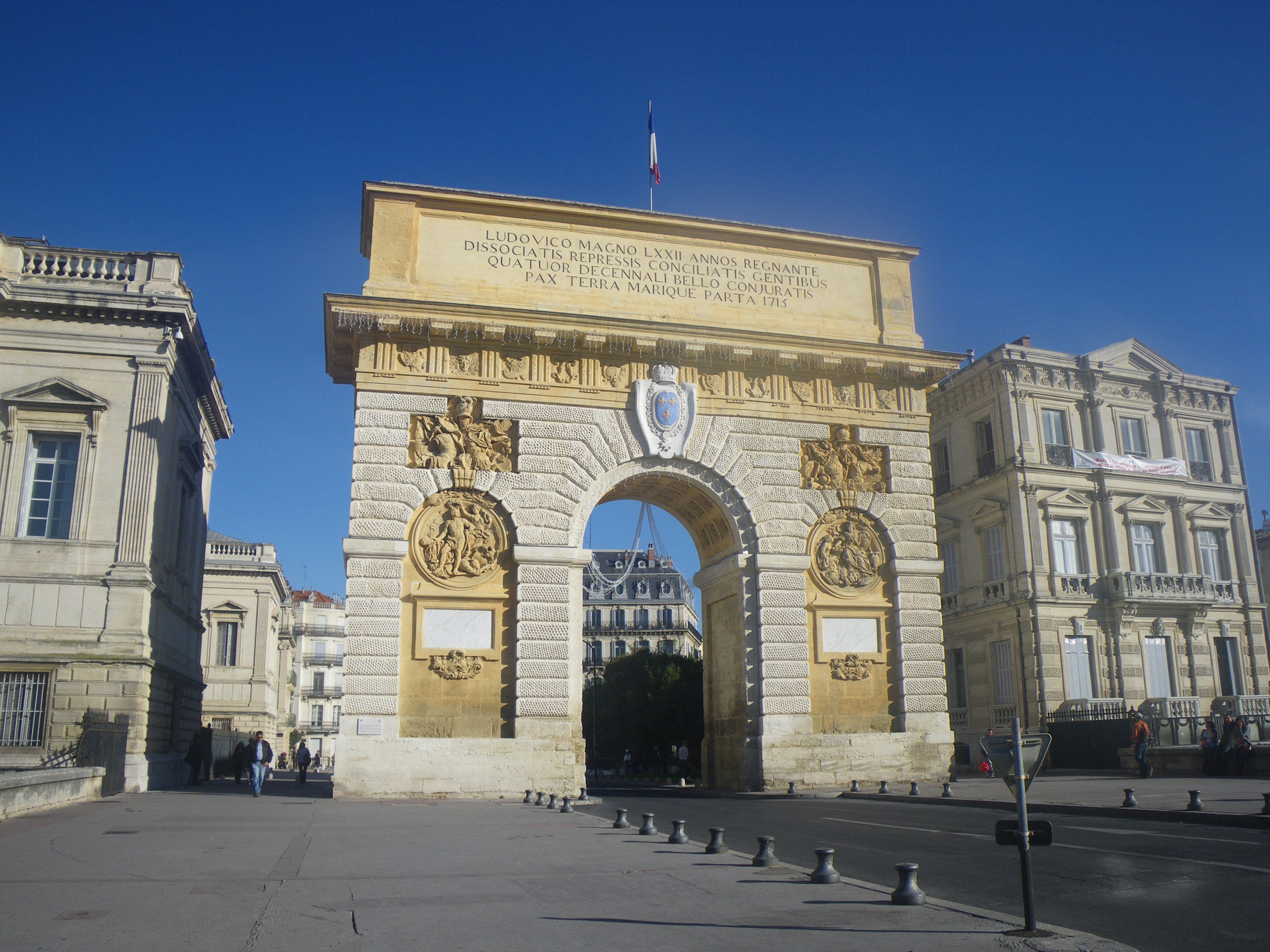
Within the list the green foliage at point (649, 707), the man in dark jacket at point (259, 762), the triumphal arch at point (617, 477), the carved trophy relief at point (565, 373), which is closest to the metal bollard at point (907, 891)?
the triumphal arch at point (617, 477)

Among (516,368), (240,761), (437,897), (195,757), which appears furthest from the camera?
(240,761)

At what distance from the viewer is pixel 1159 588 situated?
3362 centimetres

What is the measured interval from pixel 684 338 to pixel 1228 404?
2515 cm

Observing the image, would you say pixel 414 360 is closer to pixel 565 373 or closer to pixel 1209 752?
pixel 565 373

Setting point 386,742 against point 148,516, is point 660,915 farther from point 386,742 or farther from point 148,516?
point 148,516

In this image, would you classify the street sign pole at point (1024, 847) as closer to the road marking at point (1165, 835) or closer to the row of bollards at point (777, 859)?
the row of bollards at point (777, 859)

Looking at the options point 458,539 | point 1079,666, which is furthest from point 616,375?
point 1079,666

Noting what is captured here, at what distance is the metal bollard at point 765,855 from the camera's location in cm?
966

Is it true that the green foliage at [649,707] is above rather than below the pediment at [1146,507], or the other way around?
below

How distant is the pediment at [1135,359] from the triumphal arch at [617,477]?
44.5ft

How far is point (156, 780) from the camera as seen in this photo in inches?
971

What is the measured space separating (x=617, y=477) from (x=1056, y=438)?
1881 centimetres

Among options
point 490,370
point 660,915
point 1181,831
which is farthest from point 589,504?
point 660,915

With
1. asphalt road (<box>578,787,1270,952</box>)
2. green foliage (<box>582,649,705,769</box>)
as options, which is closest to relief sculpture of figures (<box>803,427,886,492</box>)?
asphalt road (<box>578,787,1270,952</box>)
